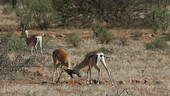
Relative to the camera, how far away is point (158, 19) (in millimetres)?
32062

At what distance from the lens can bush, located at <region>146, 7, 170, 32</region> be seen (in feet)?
104

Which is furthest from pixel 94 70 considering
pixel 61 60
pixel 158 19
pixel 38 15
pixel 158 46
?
pixel 38 15

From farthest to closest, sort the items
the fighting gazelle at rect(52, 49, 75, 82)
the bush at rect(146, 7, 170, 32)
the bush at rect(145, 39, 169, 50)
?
the bush at rect(146, 7, 170, 32), the bush at rect(145, 39, 169, 50), the fighting gazelle at rect(52, 49, 75, 82)

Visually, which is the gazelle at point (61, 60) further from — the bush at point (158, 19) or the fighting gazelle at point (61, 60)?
the bush at point (158, 19)

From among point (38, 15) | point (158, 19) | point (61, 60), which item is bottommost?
point (158, 19)

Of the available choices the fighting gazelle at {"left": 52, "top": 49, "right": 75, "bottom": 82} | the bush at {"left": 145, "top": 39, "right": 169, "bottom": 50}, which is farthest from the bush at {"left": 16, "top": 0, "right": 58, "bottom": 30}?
the fighting gazelle at {"left": 52, "top": 49, "right": 75, "bottom": 82}

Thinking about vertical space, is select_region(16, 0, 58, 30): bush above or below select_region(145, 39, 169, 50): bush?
above

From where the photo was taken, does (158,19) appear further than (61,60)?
Yes

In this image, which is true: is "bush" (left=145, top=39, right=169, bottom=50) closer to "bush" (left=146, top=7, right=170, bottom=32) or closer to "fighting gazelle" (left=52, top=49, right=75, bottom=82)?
"fighting gazelle" (left=52, top=49, right=75, bottom=82)

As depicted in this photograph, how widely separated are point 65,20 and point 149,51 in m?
13.4

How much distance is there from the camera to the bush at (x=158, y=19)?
104ft

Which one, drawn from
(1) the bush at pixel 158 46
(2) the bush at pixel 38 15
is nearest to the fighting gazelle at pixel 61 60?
(1) the bush at pixel 158 46

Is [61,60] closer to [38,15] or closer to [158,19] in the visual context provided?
[158,19]

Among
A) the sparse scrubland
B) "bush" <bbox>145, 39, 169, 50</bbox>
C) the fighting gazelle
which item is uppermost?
the fighting gazelle
